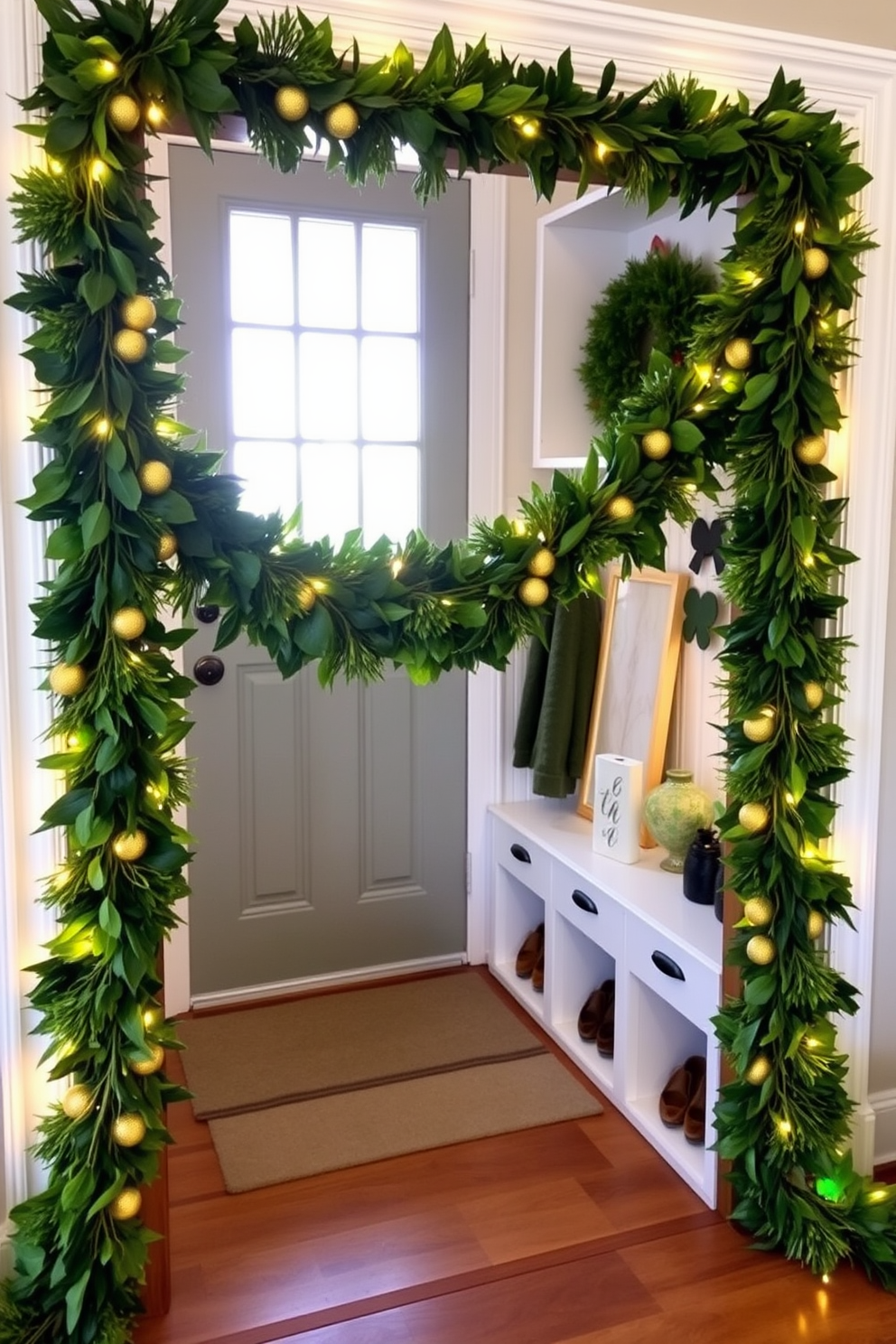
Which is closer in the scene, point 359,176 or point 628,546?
point 359,176

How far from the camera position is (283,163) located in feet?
5.07

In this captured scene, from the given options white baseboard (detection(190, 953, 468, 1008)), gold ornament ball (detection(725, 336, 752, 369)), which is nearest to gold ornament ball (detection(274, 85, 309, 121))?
gold ornament ball (detection(725, 336, 752, 369))

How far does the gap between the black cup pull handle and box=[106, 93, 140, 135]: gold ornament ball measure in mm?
1702

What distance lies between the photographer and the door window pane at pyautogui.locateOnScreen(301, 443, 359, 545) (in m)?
2.82

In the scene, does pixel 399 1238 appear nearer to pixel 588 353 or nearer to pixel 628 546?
pixel 628 546

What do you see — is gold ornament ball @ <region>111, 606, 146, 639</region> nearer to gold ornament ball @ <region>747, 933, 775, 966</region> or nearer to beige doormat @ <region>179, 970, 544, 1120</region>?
gold ornament ball @ <region>747, 933, 775, 966</region>

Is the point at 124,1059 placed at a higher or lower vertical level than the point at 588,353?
lower

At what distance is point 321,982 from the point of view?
3012 millimetres

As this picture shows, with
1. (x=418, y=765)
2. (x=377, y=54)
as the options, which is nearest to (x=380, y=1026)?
(x=418, y=765)

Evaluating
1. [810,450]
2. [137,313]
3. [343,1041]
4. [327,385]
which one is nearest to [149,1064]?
[137,313]

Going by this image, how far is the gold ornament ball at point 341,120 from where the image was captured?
1522 millimetres

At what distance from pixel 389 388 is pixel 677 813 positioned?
1.29 meters

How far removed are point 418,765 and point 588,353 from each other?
1.15 m

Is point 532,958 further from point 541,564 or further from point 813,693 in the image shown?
point 541,564
